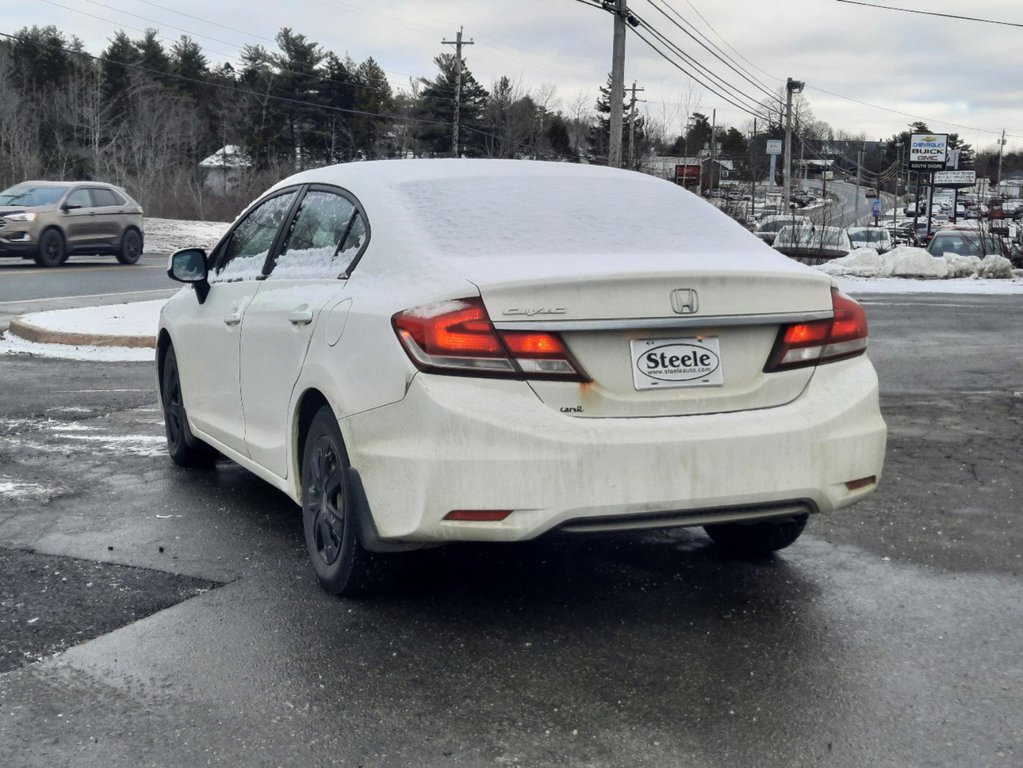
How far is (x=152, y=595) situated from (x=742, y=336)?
229 centimetres

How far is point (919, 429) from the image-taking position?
26.2 feet

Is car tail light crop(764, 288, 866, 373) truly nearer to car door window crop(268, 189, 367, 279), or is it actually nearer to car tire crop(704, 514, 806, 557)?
car tire crop(704, 514, 806, 557)

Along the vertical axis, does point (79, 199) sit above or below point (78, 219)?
above

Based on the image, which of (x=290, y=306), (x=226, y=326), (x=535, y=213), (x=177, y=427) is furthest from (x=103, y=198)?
(x=535, y=213)

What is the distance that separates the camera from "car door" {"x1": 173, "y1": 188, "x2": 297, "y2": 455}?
5520 millimetres

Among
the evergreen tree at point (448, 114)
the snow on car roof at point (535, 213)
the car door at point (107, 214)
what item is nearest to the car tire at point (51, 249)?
the car door at point (107, 214)

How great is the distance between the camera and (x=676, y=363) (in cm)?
395

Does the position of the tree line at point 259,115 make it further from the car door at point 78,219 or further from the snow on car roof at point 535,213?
the snow on car roof at point 535,213

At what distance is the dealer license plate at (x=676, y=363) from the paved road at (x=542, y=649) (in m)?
0.83

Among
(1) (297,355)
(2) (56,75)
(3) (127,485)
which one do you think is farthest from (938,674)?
(2) (56,75)

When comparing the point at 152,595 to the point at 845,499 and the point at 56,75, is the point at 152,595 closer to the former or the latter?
the point at 845,499

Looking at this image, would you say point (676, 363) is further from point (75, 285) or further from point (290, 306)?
point (75, 285)

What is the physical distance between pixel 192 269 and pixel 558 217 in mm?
2240

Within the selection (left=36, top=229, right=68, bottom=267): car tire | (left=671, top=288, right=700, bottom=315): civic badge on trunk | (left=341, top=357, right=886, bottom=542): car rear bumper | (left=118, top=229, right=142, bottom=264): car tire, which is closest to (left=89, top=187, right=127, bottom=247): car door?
(left=118, top=229, right=142, bottom=264): car tire
